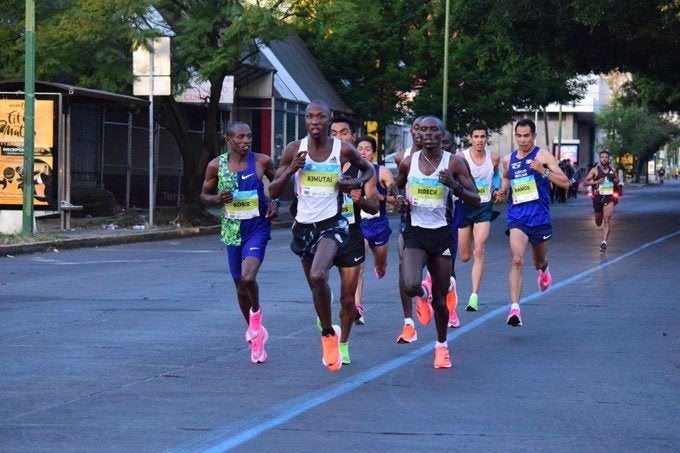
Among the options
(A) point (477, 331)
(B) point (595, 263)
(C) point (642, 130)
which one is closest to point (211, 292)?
(A) point (477, 331)

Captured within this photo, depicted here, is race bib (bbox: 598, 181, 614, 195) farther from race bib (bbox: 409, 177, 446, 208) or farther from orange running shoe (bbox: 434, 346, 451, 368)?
orange running shoe (bbox: 434, 346, 451, 368)

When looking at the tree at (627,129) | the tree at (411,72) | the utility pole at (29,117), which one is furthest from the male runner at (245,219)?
the tree at (627,129)

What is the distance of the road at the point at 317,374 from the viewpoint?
6.99 m

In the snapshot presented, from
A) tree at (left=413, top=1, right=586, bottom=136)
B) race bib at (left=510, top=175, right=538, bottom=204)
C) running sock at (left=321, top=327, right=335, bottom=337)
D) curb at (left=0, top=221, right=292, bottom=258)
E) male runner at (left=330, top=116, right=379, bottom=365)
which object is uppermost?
tree at (left=413, top=1, right=586, bottom=136)

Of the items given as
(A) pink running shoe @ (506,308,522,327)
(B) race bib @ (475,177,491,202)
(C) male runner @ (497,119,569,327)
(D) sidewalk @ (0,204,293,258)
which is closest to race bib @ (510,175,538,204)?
(C) male runner @ (497,119,569,327)

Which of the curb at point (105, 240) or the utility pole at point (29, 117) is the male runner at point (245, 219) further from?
the utility pole at point (29, 117)

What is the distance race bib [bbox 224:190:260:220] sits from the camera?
984 cm

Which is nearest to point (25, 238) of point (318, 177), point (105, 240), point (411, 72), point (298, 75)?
point (105, 240)

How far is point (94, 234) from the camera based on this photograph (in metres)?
25.6

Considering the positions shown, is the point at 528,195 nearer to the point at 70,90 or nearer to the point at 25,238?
the point at 25,238

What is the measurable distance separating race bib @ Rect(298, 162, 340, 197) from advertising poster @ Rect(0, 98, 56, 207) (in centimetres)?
1639

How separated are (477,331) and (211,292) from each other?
4.63 meters

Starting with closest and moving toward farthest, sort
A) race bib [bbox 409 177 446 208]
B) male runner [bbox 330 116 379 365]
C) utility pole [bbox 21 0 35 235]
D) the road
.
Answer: the road < male runner [bbox 330 116 379 365] < race bib [bbox 409 177 446 208] < utility pole [bbox 21 0 35 235]

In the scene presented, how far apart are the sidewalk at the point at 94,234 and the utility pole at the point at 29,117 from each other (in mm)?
675
